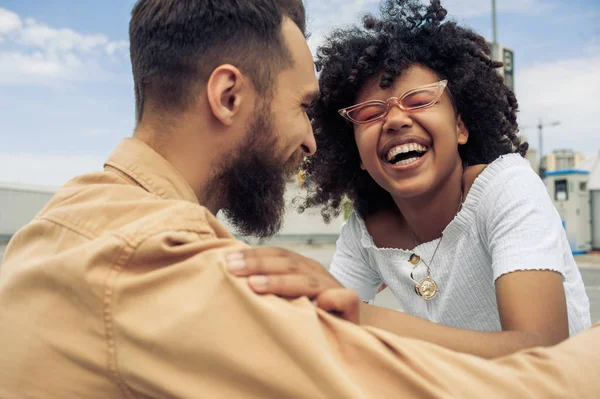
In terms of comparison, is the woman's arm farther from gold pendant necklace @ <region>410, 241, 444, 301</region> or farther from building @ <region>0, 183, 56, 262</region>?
building @ <region>0, 183, 56, 262</region>

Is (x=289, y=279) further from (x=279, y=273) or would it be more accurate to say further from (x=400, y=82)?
(x=400, y=82)

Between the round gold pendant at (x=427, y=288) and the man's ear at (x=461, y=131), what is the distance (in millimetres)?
667

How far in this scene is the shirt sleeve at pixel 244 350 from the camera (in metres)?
1.05

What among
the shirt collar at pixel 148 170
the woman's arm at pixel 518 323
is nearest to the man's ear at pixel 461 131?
the woman's arm at pixel 518 323

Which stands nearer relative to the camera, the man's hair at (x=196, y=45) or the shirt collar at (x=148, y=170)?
the shirt collar at (x=148, y=170)

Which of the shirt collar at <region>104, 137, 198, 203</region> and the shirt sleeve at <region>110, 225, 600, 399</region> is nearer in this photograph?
the shirt sleeve at <region>110, 225, 600, 399</region>

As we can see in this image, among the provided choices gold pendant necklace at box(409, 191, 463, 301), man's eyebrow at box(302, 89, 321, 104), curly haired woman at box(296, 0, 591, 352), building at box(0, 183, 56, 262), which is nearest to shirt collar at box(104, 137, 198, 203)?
man's eyebrow at box(302, 89, 321, 104)

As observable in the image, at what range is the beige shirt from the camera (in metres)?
1.05

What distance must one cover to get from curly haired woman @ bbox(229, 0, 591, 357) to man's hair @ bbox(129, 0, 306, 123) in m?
0.83

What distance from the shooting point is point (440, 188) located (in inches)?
101

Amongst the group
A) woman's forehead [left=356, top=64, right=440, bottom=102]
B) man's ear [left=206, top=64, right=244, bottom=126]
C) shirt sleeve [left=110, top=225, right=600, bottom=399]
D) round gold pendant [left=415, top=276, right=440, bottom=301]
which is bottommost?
round gold pendant [left=415, top=276, right=440, bottom=301]

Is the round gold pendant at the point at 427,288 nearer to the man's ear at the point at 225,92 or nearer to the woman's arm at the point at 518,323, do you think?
the woman's arm at the point at 518,323

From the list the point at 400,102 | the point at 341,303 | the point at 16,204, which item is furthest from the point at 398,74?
the point at 16,204

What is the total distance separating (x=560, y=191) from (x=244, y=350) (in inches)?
773
